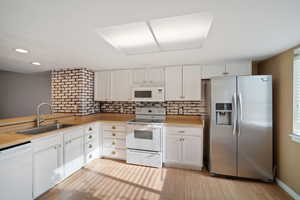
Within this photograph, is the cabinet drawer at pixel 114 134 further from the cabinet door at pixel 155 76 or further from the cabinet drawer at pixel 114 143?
the cabinet door at pixel 155 76

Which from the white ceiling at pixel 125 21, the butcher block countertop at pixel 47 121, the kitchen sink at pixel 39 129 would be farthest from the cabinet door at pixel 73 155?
the white ceiling at pixel 125 21

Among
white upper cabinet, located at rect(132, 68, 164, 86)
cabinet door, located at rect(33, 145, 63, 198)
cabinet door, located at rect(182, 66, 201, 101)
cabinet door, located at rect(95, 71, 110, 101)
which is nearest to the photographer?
cabinet door, located at rect(33, 145, 63, 198)

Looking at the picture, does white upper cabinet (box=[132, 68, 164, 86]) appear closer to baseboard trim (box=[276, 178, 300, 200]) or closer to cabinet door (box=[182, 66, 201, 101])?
cabinet door (box=[182, 66, 201, 101])

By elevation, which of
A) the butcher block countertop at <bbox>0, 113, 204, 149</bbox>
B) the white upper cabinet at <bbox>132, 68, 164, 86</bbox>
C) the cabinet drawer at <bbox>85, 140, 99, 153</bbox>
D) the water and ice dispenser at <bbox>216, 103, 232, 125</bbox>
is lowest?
the cabinet drawer at <bbox>85, 140, 99, 153</bbox>

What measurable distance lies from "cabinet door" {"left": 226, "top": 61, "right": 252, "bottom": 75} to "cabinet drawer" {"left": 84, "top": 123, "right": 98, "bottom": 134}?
3060mm

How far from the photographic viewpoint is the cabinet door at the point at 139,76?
3.18 metres

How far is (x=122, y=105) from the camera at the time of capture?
143 inches

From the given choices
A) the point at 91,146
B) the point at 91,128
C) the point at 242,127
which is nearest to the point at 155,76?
the point at 91,128

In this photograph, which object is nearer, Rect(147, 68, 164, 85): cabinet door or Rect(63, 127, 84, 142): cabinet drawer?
Rect(63, 127, 84, 142): cabinet drawer

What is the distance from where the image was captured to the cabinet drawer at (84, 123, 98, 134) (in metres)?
2.78

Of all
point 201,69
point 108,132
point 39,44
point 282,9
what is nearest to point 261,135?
point 201,69

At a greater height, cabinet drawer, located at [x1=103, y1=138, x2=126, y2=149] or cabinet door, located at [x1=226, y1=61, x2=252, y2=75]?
cabinet door, located at [x1=226, y1=61, x2=252, y2=75]

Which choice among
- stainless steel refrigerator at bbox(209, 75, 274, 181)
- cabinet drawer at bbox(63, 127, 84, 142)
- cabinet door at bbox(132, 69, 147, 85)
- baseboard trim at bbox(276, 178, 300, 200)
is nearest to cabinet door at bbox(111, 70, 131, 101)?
cabinet door at bbox(132, 69, 147, 85)

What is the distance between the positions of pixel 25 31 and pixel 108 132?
2.27 meters
